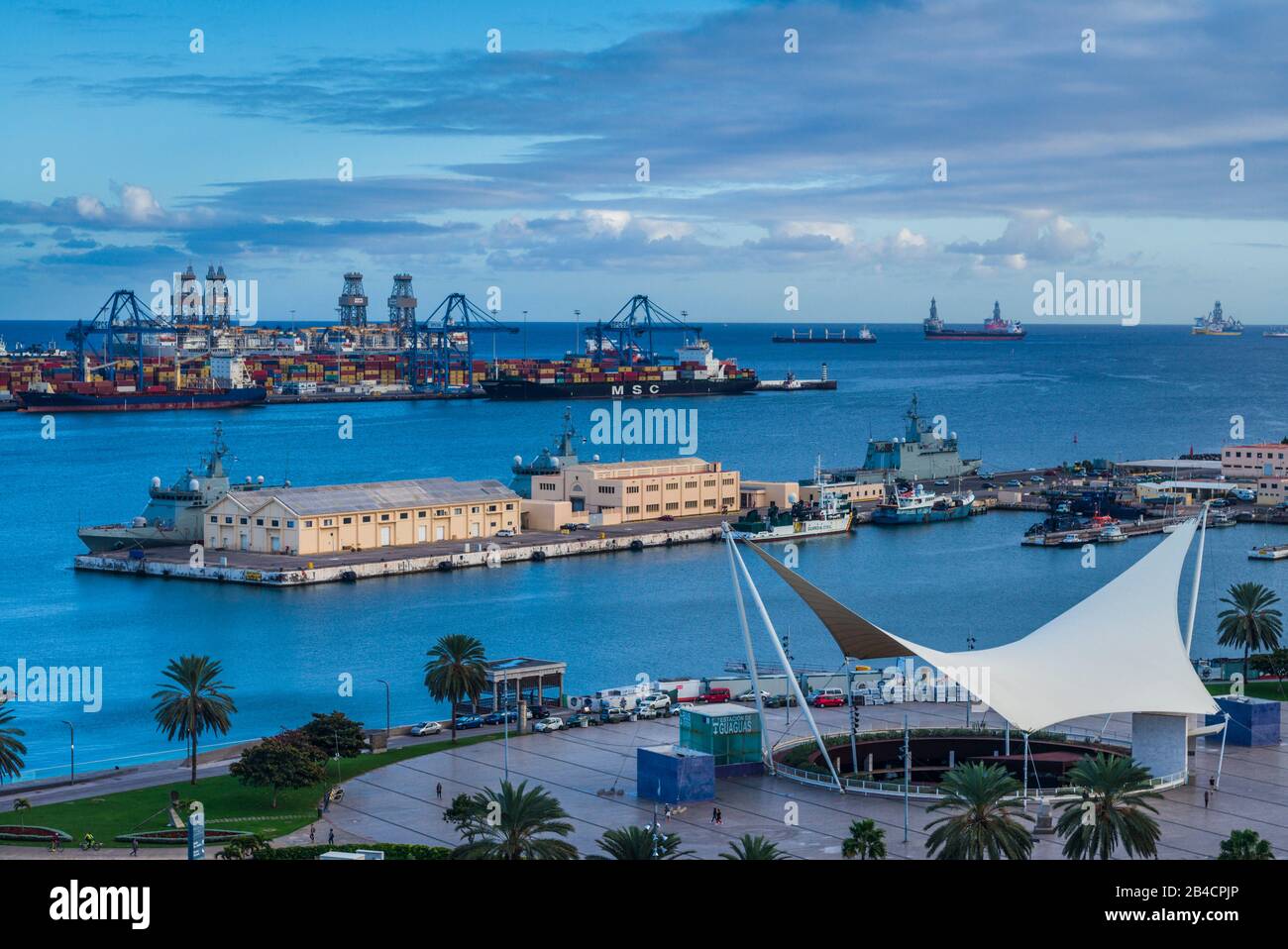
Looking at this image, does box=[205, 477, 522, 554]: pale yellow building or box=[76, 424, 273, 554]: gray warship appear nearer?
box=[205, 477, 522, 554]: pale yellow building

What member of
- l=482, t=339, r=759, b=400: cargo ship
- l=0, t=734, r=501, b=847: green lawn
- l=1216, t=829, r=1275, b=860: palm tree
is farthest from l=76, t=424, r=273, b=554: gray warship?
l=482, t=339, r=759, b=400: cargo ship

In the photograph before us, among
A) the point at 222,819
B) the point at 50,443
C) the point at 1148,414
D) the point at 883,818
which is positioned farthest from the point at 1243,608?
the point at 1148,414

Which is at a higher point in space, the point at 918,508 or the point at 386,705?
the point at 918,508

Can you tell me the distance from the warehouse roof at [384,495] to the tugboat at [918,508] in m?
13.7

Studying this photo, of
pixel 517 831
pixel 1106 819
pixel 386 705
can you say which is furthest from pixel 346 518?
pixel 1106 819

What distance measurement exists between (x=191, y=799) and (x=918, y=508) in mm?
38619

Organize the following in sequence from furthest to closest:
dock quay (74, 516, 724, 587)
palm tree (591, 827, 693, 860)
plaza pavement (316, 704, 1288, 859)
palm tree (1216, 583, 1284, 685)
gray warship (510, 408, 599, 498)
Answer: gray warship (510, 408, 599, 498) < dock quay (74, 516, 724, 587) < palm tree (1216, 583, 1284, 685) < plaza pavement (316, 704, 1288, 859) < palm tree (591, 827, 693, 860)

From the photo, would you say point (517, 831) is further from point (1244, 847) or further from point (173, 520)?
point (173, 520)

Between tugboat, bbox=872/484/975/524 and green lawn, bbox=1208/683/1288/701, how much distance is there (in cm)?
2828

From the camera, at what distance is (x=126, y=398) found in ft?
364

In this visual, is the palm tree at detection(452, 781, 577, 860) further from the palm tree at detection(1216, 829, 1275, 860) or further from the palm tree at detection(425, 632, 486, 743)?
the palm tree at detection(425, 632, 486, 743)

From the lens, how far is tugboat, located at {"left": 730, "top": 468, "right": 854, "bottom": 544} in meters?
50.7
